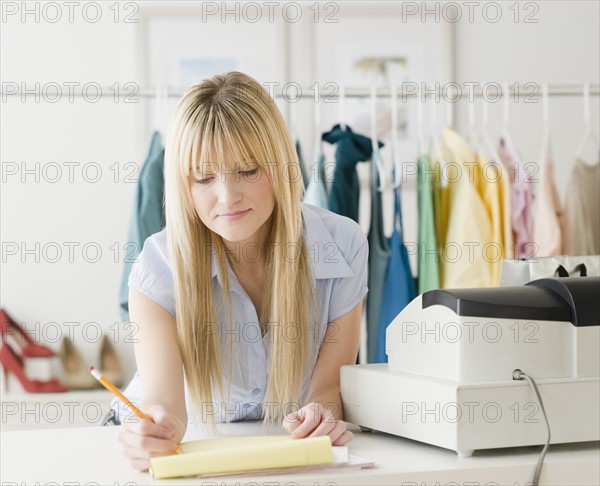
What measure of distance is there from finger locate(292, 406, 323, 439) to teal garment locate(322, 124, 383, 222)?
4.07ft

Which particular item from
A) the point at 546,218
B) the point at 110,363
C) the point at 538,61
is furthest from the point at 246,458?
the point at 538,61

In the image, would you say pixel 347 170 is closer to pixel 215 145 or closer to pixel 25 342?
pixel 215 145

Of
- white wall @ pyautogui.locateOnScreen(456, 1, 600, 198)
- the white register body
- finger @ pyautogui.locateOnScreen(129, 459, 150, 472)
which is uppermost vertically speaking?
white wall @ pyautogui.locateOnScreen(456, 1, 600, 198)

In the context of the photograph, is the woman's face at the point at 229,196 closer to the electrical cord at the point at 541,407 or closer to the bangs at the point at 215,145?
the bangs at the point at 215,145

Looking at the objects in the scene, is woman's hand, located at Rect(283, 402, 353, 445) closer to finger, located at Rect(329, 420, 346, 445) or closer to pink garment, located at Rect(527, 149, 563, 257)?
finger, located at Rect(329, 420, 346, 445)

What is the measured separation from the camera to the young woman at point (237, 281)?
144 centimetres

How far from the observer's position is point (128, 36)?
3.27 metres

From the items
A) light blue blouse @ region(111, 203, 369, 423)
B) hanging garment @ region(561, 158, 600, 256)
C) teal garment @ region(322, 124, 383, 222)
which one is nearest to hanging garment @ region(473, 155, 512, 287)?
hanging garment @ region(561, 158, 600, 256)

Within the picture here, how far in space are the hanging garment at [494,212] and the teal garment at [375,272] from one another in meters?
0.28

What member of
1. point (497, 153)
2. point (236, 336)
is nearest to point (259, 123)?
point (236, 336)

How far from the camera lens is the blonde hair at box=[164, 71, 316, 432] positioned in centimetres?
145

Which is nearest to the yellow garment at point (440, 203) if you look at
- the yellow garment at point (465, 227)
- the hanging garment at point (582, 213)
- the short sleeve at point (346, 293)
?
the yellow garment at point (465, 227)

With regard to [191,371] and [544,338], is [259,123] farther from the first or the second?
[544,338]

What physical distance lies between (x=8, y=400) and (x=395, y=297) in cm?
146
